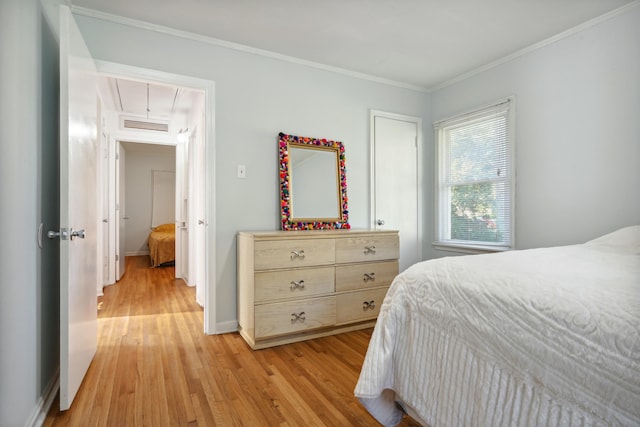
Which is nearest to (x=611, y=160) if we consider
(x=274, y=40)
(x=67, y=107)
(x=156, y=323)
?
(x=274, y=40)

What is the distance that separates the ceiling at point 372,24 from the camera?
2.33 meters

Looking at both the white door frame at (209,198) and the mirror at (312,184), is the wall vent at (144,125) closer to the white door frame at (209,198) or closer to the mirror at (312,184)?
the white door frame at (209,198)

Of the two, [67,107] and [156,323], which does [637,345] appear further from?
[156,323]

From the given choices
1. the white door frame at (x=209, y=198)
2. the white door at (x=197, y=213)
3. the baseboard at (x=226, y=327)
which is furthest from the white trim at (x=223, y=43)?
the baseboard at (x=226, y=327)

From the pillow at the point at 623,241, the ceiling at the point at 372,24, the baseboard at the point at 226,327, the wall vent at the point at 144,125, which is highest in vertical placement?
the ceiling at the point at 372,24

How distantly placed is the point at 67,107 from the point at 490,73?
11.0ft

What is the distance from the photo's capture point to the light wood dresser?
245cm

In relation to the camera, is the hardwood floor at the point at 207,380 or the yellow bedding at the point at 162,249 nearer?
the hardwood floor at the point at 207,380

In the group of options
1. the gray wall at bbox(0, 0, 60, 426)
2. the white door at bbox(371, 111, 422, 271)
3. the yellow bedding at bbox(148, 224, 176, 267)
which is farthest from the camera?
the yellow bedding at bbox(148, 224, 176, 267)

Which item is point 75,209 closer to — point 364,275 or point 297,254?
point 297,254

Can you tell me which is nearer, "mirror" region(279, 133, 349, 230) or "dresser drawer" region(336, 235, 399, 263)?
"dresser drawer" region(336, 235, 399, 263)

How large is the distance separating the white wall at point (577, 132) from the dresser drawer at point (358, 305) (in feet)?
4.52

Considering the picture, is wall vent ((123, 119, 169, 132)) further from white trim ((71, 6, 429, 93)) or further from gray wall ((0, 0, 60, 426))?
gray wall ((0, 0, 60, 426))

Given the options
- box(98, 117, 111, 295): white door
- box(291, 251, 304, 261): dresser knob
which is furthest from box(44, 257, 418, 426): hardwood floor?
box(98, 117, 111, 295): white door
